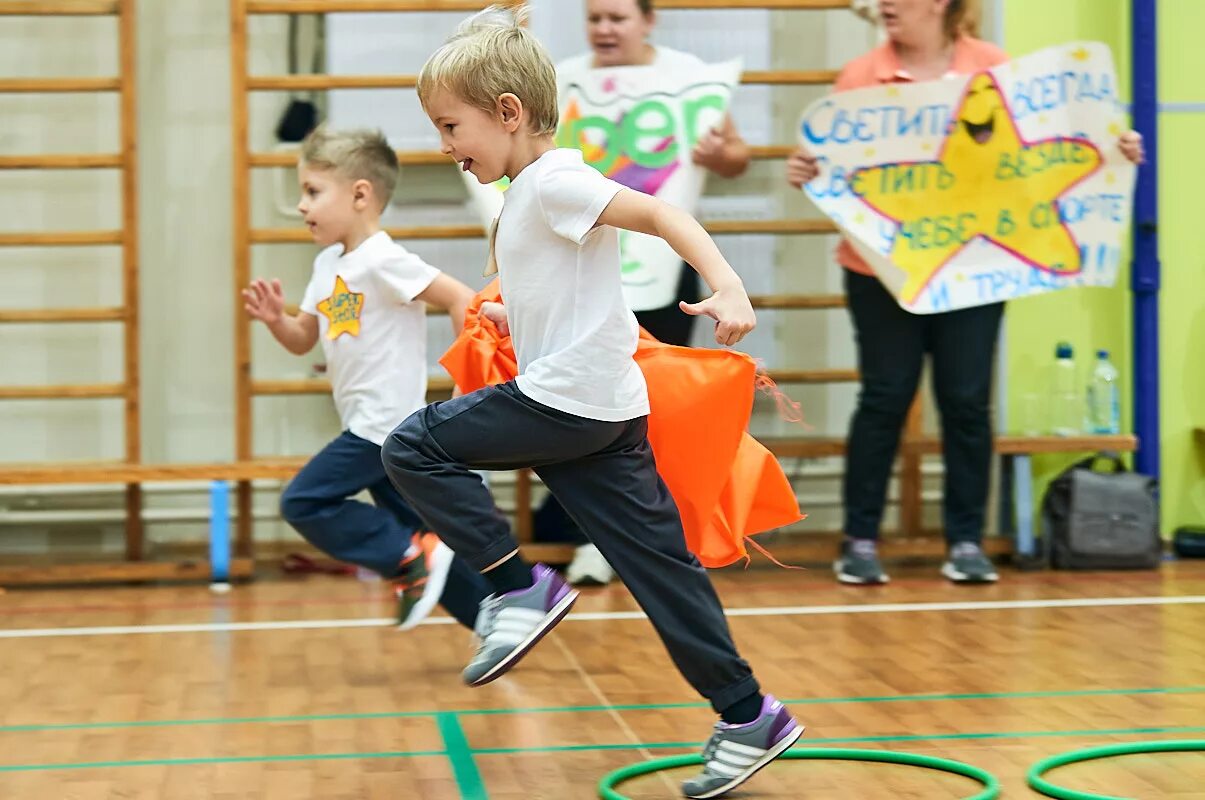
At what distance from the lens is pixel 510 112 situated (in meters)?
2.42

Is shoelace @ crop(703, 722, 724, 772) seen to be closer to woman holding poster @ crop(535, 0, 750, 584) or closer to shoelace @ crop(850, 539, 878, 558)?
woman holding poster @ crop(535, 0, 750, 584)

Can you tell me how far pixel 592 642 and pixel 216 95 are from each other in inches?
90.6

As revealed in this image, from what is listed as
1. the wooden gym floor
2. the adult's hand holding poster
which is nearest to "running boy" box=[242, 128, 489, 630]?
the wooden gym floor

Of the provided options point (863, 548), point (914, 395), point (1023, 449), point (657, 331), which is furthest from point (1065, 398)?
Answer: point (657, 331)

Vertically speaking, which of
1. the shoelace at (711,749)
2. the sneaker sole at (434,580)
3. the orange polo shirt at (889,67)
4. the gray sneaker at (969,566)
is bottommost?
the gray sneaker at (969,566)

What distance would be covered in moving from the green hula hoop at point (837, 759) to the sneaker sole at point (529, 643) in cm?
24

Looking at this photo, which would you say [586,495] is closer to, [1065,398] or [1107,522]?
[1107,522]

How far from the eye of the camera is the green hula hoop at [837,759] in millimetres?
2473

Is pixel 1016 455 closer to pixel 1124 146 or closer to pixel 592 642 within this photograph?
pixel 1124 146

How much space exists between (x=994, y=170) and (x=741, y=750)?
2646 millimetres

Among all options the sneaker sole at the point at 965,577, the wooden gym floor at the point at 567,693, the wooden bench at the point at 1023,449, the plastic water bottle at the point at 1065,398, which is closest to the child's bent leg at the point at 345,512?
the wooden gym floor at the point at 567,693

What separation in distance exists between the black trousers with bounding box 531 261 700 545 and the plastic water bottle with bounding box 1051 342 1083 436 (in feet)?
3.91

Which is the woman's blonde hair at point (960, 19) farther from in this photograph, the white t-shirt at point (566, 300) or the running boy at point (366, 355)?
the white t-shirt at point (566, 300)

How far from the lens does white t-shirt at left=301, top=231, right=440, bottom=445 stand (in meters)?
3.60
